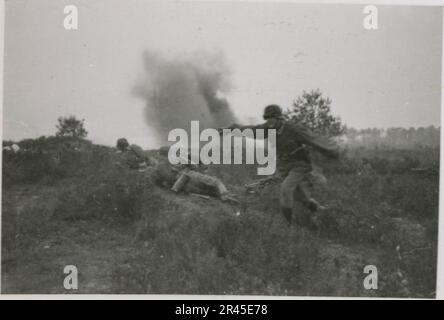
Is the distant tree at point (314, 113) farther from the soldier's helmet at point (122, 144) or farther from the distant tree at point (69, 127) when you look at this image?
the distant tree at point (69, 127)

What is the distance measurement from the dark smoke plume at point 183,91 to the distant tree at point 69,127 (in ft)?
3.18

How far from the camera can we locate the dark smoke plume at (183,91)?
616 centimetres

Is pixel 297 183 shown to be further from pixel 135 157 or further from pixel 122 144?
pixel 122 144

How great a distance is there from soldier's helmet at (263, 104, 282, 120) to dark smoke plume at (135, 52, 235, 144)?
0.51 meters

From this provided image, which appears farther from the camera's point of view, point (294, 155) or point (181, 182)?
point (181, 182)

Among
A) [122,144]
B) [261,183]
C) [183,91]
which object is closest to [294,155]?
[261,183]

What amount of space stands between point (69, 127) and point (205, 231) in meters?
2.58

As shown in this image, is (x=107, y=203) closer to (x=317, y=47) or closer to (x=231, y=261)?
(x=231, y=261)

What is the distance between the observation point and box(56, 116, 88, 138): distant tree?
6.15 m

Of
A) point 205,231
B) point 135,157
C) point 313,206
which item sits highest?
point 135,157

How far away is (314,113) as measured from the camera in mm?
6117

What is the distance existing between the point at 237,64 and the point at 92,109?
2.29 metres

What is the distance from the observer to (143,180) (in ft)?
20.9
